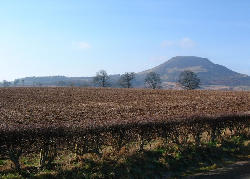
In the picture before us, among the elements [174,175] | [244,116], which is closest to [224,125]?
[244,116]

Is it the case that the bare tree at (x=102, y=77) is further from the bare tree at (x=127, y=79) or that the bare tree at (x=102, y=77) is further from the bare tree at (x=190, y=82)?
the bare tree at (x=190, y=82)

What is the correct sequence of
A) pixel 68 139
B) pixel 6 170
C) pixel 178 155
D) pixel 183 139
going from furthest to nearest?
pixel 183 139, pixel 178 155, pixel 68 139, pixel 6 170

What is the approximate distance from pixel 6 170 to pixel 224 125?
1045 centimetres

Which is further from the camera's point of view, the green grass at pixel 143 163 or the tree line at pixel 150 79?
the tree line at pixel 150 79

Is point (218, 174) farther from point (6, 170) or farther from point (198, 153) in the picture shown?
point (6, 170)

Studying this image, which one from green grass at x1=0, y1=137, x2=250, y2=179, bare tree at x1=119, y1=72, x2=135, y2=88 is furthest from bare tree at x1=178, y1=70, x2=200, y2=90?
green grass at x1=0, y1=137, x2=250, y2=179

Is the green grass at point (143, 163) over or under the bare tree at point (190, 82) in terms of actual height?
under

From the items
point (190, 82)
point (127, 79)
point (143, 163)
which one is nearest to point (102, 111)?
point (143, 163)

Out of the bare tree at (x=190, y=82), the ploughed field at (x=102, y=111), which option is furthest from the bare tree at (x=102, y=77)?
the ploughed field at (x=102, y=111)

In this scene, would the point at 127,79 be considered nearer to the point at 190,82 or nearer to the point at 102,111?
the point at 190,82

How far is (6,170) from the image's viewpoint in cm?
931

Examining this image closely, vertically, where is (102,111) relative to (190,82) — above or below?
below

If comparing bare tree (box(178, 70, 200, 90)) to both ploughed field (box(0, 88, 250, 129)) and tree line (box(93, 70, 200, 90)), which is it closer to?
tree line (box(93, 70, 200, 90))

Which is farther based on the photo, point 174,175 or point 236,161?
point 236,161
